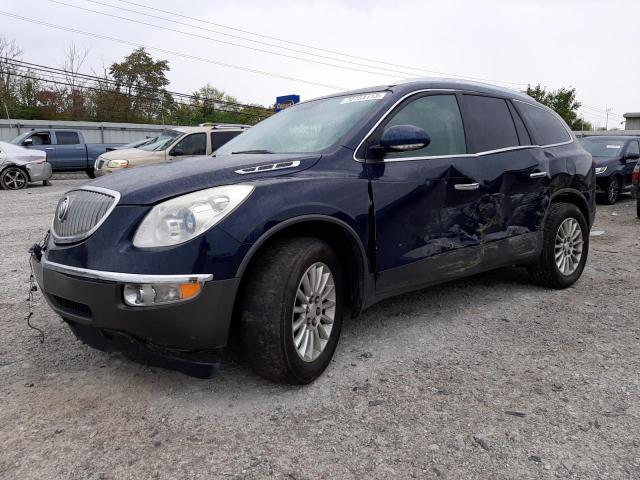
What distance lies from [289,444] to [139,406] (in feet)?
2.82

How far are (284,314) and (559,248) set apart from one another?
317 cm

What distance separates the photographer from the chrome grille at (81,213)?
2.61m

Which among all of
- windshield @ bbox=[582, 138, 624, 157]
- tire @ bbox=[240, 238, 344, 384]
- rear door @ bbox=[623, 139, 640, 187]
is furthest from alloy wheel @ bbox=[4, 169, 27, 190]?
rear door @ bbox=[623, 139, 640, 187]

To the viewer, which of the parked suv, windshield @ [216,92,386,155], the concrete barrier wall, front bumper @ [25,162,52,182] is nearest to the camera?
windshield @ [216,92,386,155]

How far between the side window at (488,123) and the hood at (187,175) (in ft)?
5.10

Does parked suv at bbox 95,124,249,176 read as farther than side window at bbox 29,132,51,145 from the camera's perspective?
No

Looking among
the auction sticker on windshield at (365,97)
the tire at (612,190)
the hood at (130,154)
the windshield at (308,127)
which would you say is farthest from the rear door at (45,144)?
the tire at (612,190)

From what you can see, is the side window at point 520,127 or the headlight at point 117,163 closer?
the side window at point 520,127

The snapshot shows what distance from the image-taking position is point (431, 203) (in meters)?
3.50

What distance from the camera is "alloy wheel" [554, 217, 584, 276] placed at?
4711 mm

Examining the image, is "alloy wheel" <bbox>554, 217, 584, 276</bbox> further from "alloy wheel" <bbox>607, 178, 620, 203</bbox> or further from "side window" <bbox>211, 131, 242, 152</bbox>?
"side window" <bbox>211, 131, 242, 152</bbox>

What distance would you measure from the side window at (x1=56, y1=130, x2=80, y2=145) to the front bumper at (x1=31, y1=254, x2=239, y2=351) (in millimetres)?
17013

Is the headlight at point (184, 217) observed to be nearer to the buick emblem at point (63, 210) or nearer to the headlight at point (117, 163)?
the buick emblem at point (63, 210)

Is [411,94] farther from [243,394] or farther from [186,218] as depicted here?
[243,394]
